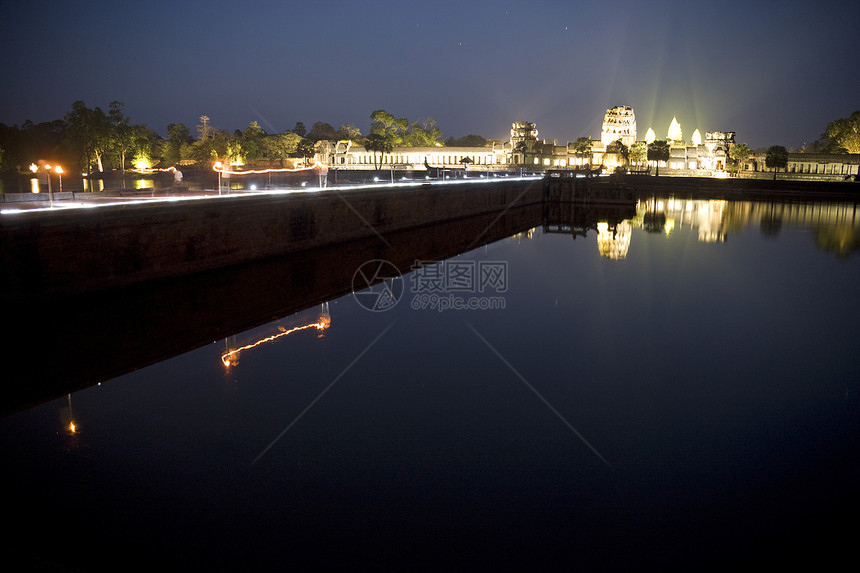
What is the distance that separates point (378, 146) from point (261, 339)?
352 ft

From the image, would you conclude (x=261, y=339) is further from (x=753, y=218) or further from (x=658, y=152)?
(x=658, y=152)

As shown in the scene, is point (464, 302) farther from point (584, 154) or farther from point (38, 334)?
point (584, 154)

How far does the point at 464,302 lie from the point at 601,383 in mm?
5495

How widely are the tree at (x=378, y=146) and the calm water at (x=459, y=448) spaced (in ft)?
345

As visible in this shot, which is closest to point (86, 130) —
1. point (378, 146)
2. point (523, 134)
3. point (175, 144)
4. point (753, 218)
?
point (175, 144)

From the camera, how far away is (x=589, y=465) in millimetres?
5766

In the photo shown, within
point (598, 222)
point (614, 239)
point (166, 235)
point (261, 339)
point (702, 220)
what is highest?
point (166, 235)

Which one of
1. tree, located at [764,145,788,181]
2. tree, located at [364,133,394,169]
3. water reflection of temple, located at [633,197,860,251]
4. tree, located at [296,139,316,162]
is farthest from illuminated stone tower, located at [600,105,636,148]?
water reflection of temple, located at [633,197,860,251]

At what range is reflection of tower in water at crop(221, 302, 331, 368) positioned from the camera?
8.71 m

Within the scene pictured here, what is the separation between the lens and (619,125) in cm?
12431

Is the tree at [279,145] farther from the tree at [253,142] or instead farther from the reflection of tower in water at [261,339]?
the reflection of tower in water at [261,339]

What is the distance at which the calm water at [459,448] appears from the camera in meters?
4.56

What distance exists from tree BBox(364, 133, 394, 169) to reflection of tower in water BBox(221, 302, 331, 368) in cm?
10341

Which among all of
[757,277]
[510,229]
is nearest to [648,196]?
[510,229]
